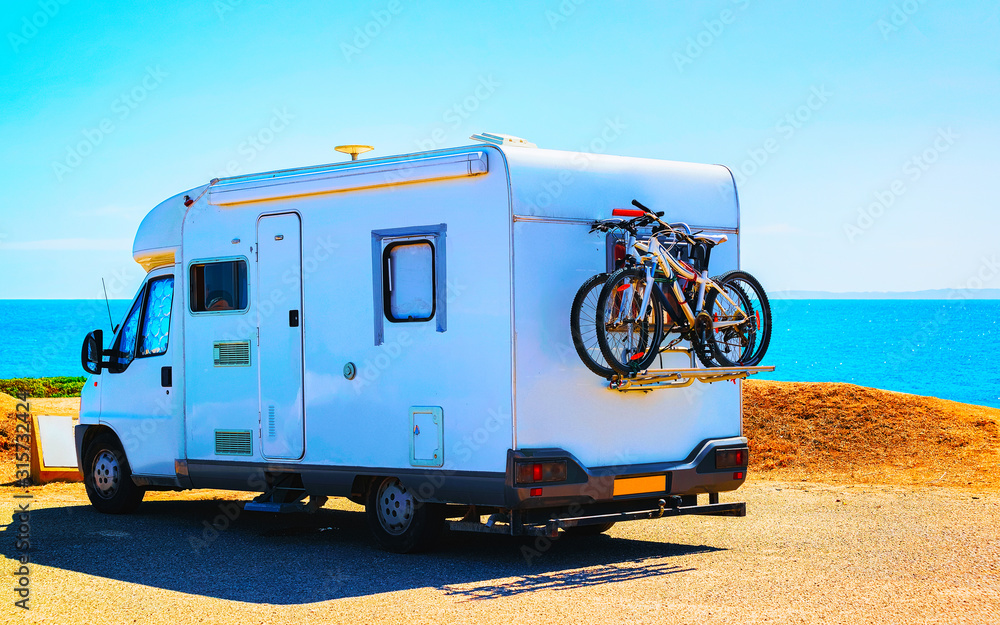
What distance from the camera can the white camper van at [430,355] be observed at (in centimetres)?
822

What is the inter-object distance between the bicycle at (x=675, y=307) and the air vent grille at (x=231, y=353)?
10.5 ft

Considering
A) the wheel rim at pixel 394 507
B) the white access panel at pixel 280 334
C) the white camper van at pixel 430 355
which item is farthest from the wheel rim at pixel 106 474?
the wheel rim at pixel 394 507

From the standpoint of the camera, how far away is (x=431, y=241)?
8.61m

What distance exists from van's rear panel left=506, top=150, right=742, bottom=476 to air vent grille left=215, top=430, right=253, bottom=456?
2.75 m

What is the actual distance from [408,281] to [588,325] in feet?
4.67

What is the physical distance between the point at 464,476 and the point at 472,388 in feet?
2.07

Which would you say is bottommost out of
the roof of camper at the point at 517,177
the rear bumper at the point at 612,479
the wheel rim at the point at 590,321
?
the rear bumper at the point at 612,479

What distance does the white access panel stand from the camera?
9.39 meters

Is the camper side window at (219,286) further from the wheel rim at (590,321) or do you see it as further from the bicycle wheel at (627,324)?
the bicycle wheel at (627,324)

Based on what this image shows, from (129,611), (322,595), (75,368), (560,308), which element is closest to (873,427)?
(560,308)

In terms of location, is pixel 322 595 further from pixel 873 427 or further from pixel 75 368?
pixel 75 368

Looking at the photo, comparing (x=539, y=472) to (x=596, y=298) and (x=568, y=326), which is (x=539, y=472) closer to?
(x=568, y=326)

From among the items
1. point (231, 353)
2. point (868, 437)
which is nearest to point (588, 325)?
point (231, 353)

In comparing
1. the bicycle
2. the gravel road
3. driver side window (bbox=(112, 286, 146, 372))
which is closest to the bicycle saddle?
the bicycle
